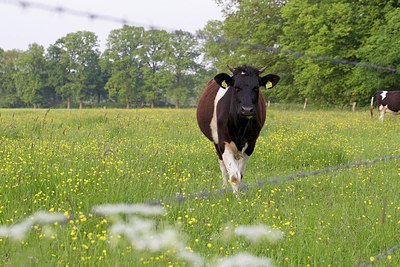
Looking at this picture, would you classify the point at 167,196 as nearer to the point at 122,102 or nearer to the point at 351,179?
the point at 351,179

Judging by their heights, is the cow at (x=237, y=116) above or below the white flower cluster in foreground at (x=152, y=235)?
above

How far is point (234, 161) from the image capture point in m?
5.61

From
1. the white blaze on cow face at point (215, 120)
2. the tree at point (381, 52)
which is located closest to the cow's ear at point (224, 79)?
the white blaze on cow face at point (215, 120)

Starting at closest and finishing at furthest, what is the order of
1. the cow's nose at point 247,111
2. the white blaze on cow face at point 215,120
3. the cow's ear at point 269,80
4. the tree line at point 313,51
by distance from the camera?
1. the cow's nose at point 247,111
2. the cow's ear at point 269,80
3. the white blaze on cow face at point 215,120
4. the tree line at point 313,51

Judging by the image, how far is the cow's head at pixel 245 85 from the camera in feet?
16.7

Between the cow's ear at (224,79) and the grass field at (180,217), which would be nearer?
the grass field at (180,217)

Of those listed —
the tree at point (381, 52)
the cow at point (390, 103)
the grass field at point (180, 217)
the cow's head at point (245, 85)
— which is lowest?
the grass field at point (180, 217)

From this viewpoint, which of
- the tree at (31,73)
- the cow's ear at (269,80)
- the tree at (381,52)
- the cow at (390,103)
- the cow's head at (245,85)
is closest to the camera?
the cow's head at (245,85)

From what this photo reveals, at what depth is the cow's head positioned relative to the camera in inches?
201

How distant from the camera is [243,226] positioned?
3.74 m

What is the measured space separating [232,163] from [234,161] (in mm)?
109

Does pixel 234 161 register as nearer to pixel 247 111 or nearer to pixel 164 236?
pixel 247 111

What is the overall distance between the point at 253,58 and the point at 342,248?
31916mm

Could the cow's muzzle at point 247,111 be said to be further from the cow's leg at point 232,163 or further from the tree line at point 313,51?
the tree line at point 313,51
